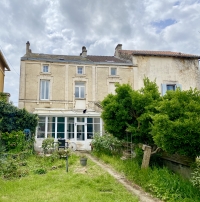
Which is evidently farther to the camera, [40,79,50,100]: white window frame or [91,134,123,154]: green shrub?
[40,79,50,100]: white window frame

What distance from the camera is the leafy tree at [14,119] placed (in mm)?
13692

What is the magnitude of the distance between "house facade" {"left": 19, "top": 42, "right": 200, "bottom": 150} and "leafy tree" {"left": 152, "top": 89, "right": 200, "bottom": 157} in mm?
10654

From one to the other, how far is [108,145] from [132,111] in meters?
3.95

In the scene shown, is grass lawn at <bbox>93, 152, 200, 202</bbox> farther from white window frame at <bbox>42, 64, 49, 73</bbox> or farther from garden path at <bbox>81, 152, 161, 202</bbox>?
white window frame at <bbox>42, 64, 49, 73</bbox>

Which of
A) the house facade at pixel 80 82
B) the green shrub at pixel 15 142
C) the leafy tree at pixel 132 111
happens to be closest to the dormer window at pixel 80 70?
the house facade at pixel 80 82

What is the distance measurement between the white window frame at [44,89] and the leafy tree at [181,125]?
1363cm

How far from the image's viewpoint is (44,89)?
1825 centimetres

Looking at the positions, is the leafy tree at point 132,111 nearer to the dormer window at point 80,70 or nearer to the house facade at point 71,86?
the house facade at point 71,86

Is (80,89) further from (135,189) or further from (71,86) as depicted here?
(135,189)

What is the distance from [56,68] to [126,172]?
13.2 meters

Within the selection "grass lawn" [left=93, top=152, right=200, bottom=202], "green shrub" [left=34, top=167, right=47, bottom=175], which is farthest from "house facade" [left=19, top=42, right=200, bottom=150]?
"grass lawn" [left=93, top=152, right=200, bottom=202]

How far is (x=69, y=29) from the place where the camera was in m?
13.5

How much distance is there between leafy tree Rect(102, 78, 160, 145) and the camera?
8242 mm

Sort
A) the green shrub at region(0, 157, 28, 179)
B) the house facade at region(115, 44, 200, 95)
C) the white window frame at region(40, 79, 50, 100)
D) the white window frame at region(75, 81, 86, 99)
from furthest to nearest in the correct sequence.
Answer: the house facade at region(115, 44, 200, 95) → the white window frame at region(75, 81, 86, 99) → the white window frame at region(40, 79, 50, 100) → the green shrub at region(0, 157, 28, 179)
